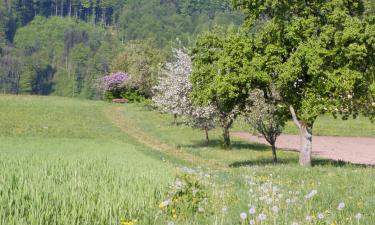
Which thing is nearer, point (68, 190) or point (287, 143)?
point (68, 190)

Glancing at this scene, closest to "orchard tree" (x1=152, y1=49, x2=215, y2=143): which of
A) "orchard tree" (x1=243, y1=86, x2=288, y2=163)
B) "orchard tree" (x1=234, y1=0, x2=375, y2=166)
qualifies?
"orchard tree" (x1=243, y1=86, x2=288, y2=163)

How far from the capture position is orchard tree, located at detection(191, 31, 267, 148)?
25.8 meters

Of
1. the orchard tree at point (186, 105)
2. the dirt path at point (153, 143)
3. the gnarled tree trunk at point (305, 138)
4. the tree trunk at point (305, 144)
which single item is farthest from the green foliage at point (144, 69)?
the tree trunk at point (305, 144)

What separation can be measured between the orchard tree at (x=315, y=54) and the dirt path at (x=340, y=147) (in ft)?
39.2

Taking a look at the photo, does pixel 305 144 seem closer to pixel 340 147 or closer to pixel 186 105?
pixel 186 105

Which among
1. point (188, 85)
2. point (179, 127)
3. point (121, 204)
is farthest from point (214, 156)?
point (121, 204)

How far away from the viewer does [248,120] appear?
32.2 m

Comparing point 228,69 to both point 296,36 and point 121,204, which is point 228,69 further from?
point 121,204

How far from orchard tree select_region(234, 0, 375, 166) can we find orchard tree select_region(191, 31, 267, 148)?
727mm

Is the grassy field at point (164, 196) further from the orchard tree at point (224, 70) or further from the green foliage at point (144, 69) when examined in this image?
the green foliage at point (144, 69)

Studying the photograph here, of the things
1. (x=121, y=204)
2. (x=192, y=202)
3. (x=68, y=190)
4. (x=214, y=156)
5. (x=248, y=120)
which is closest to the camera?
(x=121, y=204)

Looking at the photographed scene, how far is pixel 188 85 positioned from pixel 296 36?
18.8 meters

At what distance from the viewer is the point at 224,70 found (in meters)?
26.9

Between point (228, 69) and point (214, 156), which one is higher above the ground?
point (228, 69)
